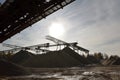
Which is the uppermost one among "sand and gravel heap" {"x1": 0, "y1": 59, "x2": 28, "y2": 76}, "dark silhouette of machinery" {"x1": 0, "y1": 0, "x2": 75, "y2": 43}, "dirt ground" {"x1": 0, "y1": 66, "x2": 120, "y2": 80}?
"dark silhouette of machinery" {"x1": 0, "y1": 0, "x2": 75, "y2": 43}

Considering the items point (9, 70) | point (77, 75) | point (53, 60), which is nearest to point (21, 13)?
point (77, 75)

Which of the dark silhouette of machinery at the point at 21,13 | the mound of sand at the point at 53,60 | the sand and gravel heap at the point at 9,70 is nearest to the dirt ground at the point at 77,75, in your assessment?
the sand and gravel heap at the point at 9,70

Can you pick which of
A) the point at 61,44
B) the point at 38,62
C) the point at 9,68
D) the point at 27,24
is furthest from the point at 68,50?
the point at 27,24

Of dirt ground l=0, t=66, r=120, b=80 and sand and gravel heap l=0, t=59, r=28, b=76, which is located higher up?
sand and gravel heap l=0, t=59, r=28, b=76

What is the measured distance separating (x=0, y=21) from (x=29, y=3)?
1.54 meters

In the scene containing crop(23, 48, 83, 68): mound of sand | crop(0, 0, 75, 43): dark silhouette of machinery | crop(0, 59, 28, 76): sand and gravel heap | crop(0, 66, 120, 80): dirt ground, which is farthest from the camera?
crop(23, 48, 83, 68): mound of sand

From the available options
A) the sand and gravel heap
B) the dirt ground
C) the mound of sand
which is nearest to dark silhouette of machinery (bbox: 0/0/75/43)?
the dirt ground

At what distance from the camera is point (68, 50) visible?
172 ft

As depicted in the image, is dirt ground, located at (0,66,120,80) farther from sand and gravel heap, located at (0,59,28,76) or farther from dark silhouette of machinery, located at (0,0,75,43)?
dark silhouette of machinery, located at (0,0,75,43)

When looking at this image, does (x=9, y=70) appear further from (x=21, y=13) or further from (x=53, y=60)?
(x=53, y=60)

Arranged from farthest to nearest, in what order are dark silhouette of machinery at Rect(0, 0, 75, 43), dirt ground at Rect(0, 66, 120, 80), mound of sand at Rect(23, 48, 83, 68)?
1. mound of sand at Rect(23, 48, 83, 68)
2. dirt ground at Rect(0, 66, 120, 80)
3. dark silhouette of machinery at Rect(0, 0, 75, 43)

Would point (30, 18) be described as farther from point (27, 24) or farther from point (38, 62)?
point (38, 62)

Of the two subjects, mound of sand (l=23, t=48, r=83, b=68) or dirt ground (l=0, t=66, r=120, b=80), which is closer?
dirt ground (l=0, t=66, r=120, b=80)

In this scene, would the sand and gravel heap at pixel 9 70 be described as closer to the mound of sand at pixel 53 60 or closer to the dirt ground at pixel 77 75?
the dirt ground at pixel 77 75
